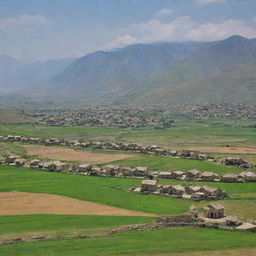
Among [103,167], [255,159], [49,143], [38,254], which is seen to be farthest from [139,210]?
[49,143]

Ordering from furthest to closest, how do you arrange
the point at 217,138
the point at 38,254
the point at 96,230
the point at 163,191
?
1. the point at 217,138
2. the point at 163,191
3. the point at 96,230
4. the point at 38,254

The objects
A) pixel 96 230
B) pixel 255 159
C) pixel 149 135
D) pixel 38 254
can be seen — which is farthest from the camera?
pixel 149 135

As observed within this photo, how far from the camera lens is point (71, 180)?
75.9m

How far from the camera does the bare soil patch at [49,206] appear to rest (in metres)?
55.7

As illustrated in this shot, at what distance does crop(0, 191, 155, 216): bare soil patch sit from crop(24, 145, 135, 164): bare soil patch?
36657mm

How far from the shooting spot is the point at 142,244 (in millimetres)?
44000

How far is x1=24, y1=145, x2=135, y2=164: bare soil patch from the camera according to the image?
103 m

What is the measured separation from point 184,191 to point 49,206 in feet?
61.8

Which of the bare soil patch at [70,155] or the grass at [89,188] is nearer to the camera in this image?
the grass at [89,188]

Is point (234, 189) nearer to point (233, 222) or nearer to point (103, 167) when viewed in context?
point (233, 222)

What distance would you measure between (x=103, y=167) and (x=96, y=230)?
42428 mm

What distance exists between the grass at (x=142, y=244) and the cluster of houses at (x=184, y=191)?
16.4 metres

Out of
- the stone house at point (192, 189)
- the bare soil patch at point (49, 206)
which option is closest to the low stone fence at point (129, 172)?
the stone house at point (192, 189)

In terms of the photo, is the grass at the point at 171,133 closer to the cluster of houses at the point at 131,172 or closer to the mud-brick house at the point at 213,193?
the cluster of houses at the point at 131,172
